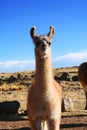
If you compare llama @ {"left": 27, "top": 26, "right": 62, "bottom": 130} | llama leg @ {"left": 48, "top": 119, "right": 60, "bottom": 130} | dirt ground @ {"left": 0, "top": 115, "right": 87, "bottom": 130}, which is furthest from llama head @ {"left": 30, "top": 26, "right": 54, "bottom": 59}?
dirt ground @ {"left": 0, "top": 115, "right": 87, "bottom": 130}

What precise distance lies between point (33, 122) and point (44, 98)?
0.64 metres

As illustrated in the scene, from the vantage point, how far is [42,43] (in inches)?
308

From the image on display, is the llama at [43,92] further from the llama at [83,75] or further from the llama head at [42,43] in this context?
the llama at [83,75]

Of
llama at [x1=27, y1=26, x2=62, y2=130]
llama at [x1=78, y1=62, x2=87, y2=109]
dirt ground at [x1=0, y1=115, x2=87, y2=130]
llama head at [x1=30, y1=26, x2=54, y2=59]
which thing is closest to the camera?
llama head at [x1=30, y1=26, x2=54, y2=59]

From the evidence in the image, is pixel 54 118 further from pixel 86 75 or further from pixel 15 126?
pixel 86 75

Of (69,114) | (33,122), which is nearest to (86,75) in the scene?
(69,114)

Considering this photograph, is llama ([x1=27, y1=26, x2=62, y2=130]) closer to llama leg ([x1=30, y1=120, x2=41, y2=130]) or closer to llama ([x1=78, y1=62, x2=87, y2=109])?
llama leg ([x1=30, y1=120, x2=41, y2=130])

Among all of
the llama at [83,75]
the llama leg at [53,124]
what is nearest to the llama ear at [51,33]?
the llama leg at [53,124]

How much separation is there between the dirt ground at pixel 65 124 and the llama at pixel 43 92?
5.25 m

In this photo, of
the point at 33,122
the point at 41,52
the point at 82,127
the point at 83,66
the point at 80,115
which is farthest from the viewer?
the point at 83,66

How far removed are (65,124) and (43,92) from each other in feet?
21.1

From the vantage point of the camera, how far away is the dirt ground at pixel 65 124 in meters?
13.7

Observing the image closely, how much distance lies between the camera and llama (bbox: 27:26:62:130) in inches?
312

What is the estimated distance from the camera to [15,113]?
16875 millimetres
